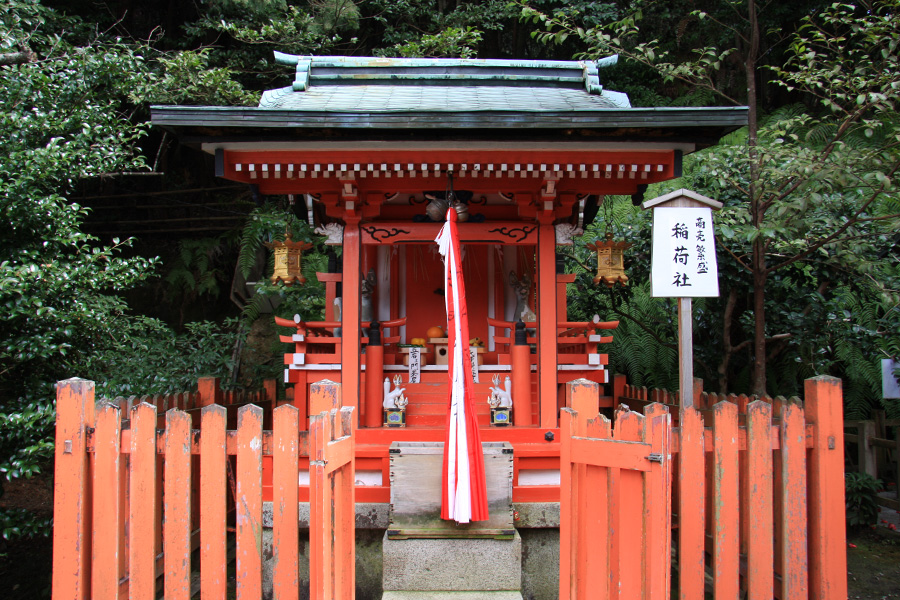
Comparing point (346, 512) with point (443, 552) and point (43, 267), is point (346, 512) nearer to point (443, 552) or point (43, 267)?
point (443, 552)

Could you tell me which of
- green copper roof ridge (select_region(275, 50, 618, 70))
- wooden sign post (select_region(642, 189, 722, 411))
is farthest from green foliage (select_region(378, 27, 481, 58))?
wooden sign post (select_region(642, 189, 722, 411))

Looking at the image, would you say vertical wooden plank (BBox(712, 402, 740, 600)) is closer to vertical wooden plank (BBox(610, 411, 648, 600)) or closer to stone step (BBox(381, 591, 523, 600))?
vertical wooden plank (BBox(610, 411, 648, 600))

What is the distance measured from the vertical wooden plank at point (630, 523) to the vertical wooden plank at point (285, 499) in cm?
180

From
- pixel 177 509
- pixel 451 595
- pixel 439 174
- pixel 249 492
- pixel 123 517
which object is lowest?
pixel 451 595

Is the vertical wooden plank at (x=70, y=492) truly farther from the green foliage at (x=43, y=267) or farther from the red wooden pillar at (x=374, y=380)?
the red wooden pillar at (x=374, y=380)

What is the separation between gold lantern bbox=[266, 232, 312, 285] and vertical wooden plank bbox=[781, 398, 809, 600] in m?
4.49

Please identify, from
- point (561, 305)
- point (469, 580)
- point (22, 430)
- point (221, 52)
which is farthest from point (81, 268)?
point (221, 52)

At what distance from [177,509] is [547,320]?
3398 millimetres

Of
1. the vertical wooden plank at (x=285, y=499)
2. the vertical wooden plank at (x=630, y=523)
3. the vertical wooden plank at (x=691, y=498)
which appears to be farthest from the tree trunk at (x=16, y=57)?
the vertical wooden plank at (x=691, y=498)

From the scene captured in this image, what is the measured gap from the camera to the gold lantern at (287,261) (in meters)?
5.86

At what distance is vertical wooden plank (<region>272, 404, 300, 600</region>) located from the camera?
3.37 meters

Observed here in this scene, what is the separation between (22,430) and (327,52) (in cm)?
794

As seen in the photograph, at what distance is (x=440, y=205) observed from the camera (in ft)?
18.5

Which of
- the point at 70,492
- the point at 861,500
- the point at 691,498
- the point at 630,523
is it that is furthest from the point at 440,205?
the point at 861,500
